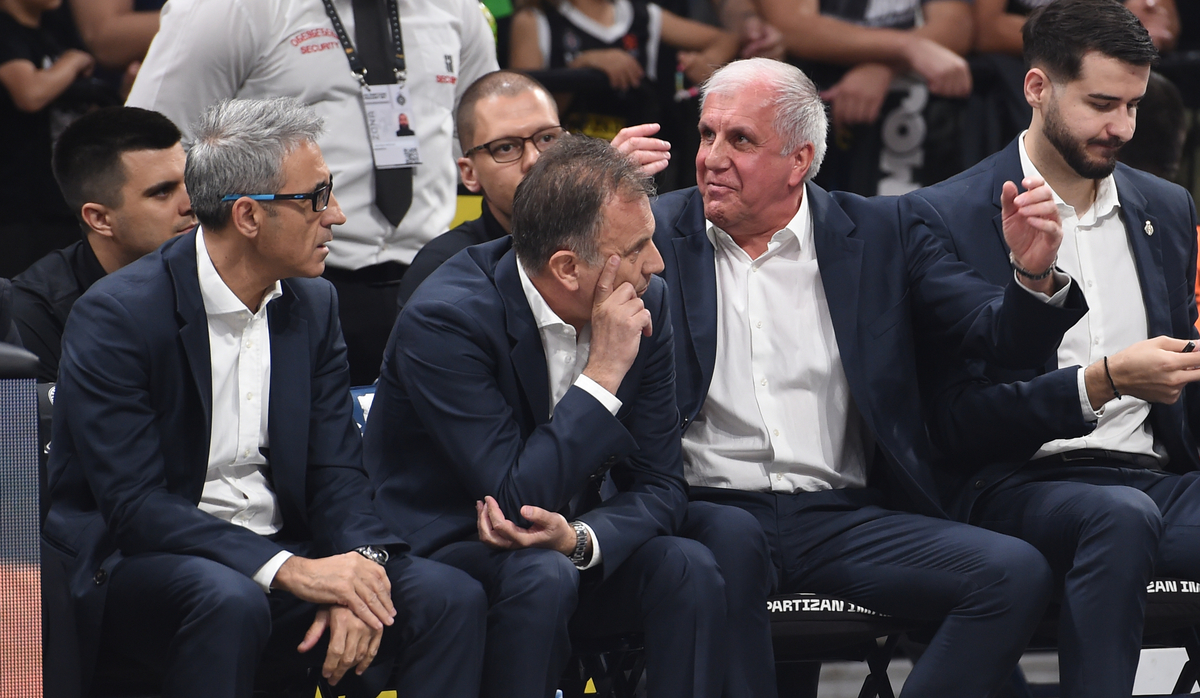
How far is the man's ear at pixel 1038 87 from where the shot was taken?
3.82m

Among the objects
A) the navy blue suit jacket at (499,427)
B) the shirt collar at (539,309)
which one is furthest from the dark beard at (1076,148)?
the shirt collar at (539,309)

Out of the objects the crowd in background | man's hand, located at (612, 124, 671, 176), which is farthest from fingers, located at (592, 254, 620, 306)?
the crowd in background

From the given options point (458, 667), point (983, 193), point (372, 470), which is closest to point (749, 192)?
point (983, 193)

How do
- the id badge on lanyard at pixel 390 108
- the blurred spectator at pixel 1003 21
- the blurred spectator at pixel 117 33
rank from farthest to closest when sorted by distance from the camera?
the blurred spectator at pixel 1003 21 → the blurred spectator at pixel 117 33 → the id badge on lanyard at pixel 390 108

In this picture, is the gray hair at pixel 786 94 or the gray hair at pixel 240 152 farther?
the gray hair at pixel 786 94

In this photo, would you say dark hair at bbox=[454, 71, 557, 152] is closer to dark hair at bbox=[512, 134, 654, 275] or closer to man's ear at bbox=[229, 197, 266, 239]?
dark hair at bbox=[512, 134, 654, 275]

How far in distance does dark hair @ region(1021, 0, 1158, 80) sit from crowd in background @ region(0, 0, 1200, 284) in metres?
1.39

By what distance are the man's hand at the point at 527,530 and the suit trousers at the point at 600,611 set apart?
0.11 ft

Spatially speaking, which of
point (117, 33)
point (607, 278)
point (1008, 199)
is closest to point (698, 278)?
point (607, 278)

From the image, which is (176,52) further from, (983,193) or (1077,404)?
(1077,404)

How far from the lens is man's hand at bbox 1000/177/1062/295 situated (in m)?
3.35

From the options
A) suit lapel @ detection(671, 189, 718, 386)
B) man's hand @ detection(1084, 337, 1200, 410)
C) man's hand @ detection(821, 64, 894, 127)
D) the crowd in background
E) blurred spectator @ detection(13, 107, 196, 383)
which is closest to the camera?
man's hand @ detection(1084, 337, 1200, 410)

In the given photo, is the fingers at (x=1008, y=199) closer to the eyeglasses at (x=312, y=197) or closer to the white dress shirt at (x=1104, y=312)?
the white dress shirt at (x=1104, y=312)

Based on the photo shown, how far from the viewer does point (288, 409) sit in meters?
3.20
